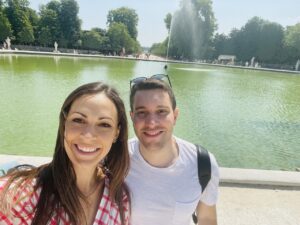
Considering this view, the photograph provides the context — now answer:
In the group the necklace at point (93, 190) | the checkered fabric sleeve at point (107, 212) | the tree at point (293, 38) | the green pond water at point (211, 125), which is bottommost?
the green pond water at point (211, 125)

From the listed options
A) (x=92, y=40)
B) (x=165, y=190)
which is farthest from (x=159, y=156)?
(x=92, y=40)

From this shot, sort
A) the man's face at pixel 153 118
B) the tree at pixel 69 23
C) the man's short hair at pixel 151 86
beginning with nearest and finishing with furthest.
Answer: the man's face at pixel 153 118 < the man's short hair at pixel 151 86 < the tree at pixel 69 23

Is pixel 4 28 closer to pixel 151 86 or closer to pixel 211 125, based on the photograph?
pixel 211 125

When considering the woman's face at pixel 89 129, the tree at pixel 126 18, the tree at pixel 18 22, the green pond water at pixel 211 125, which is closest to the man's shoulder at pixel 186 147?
the woman's face at pixel 89 129

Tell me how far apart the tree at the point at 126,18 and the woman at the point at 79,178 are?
8174 centimetres

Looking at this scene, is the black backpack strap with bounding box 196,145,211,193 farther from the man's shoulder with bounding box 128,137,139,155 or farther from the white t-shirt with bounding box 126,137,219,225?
the man's shoulder with bounding box 128,137,139,155

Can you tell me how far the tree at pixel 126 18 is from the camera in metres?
81.1

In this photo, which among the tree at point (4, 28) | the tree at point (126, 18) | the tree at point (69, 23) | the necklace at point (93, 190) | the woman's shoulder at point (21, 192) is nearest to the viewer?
the woman's shoulder at point (21, 192)

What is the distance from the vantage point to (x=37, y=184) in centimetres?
168

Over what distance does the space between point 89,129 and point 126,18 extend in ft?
275

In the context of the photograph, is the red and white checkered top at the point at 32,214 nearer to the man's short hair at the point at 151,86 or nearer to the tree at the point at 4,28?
the man's short hair at the point at 151,86

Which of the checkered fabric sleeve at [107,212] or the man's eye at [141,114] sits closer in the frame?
the checkered fabric sleeve at [107,212]

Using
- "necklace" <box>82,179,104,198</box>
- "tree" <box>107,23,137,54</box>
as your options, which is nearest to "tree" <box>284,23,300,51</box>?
"tree" <box>107,23,137,54</box>

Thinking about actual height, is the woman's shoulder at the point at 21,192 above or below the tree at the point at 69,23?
below
